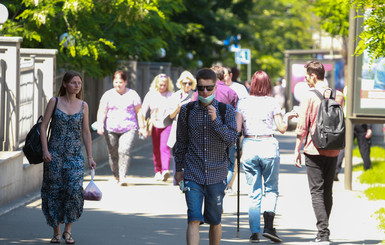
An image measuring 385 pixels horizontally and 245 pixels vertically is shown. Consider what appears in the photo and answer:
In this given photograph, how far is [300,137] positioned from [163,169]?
213 inches

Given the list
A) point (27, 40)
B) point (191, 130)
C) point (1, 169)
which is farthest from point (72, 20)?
point (191, 130)

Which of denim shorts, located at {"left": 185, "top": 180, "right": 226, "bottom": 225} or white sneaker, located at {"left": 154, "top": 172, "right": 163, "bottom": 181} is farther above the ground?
denim shorts, located at {"left": 185, "top": 180, "right": 226, "bottom": 225}

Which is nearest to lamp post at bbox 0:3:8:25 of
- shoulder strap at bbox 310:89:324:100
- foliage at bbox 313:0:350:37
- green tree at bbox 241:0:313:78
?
shoulder strap at bbox 310:89:324:100

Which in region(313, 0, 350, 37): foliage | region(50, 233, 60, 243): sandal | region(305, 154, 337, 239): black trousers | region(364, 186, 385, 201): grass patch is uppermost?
region(313, 0, 350, 37): foliage

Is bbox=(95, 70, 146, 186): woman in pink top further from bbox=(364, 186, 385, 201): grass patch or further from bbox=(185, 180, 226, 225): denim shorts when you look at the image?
bbox=(185, 180, 226, 225): denim shorts

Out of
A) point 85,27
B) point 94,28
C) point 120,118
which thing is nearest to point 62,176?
point 120,118

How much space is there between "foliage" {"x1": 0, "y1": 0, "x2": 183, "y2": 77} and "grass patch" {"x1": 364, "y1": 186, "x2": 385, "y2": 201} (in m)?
4.26

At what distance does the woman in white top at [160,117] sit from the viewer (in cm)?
1336

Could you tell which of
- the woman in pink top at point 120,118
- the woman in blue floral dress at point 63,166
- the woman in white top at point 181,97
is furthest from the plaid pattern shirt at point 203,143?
the woman in pink top at point 120,118

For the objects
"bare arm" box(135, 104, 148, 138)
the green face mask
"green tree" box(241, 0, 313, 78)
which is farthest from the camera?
"green tree" box(241, 0, 313, 78)

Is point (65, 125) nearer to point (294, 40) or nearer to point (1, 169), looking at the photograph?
point (1, 169)

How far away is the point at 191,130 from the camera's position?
21.7ft

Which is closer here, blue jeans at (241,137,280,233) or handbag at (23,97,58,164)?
handbag at (23,97,58,164)

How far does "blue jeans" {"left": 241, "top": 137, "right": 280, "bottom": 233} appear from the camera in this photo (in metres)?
8.23
